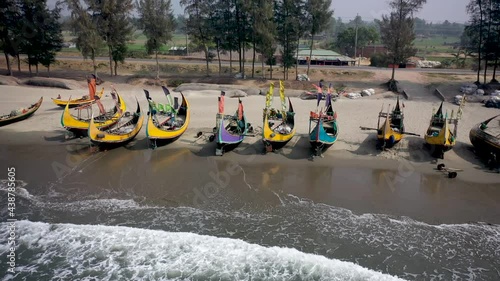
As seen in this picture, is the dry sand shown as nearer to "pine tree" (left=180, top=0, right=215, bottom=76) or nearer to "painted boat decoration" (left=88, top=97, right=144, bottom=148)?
"painted boat decoration" (left=88, top=97, right=144, bottom=148)

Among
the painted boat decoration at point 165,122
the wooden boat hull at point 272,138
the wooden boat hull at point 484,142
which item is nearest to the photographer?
the wooden boat hull at point 484,142

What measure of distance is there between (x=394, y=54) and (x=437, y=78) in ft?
23.5

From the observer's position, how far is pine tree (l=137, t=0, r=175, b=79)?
3177 cm

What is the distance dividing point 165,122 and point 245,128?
4.60 metres

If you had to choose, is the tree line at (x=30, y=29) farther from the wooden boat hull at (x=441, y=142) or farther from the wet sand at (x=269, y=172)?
the wooden boat hull at (x=441, y=142)

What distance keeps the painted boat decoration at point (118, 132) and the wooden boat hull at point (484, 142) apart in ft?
56.6

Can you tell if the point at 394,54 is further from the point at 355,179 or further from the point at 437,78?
the point at 355,179

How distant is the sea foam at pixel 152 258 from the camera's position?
1099 cm

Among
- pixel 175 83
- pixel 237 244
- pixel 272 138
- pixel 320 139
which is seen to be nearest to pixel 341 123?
pixel 320 139

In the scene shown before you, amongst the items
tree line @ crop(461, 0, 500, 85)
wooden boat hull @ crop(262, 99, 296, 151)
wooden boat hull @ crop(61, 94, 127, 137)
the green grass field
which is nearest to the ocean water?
wooden boat hull @ crop(262, 99, 296, 151)

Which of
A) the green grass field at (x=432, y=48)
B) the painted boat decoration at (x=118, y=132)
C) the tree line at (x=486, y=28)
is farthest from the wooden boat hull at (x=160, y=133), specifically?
the green grass field at (x=432, y=48)

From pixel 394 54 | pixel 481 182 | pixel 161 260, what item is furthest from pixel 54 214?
pixel 394 54

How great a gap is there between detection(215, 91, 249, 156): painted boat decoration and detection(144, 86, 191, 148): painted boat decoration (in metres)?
2.42

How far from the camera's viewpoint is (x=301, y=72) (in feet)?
126
